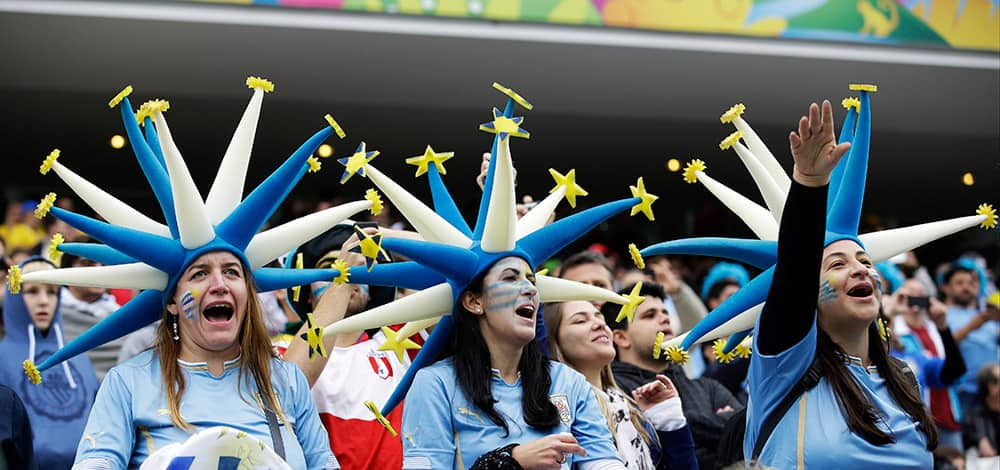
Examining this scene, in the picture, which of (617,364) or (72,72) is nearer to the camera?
(617,364)

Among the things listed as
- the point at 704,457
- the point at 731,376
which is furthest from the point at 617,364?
the point at 731,376

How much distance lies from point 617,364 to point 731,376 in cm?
106

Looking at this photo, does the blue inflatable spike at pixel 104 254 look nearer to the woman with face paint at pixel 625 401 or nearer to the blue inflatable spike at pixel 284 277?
the blue inflatable spike at pixel 284 277

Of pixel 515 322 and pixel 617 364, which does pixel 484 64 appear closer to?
pixel 617 364

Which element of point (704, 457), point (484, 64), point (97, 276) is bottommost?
point (704, 457)

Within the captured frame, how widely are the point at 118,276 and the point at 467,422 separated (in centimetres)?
133

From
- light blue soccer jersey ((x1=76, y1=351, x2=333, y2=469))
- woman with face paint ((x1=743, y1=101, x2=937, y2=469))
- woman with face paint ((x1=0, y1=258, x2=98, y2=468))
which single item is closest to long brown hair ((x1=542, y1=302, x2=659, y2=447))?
woman with face paint ((x1=743, y1=101, x2=937, y2=469))

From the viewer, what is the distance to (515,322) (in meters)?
4.34

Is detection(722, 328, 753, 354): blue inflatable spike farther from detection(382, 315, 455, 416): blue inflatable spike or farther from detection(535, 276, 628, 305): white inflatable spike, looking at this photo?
detection(382, 315, 455, 416): blue inflatable spike

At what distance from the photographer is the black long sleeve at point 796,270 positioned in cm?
361

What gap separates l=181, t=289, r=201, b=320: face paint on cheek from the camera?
418 cm

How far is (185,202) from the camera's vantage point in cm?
426

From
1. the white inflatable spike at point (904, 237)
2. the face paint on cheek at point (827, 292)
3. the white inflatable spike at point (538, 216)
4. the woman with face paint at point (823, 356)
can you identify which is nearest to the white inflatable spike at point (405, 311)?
the white inflatable spike at point (538, 216)

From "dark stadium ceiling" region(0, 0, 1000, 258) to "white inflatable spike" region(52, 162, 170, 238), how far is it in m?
5.64
